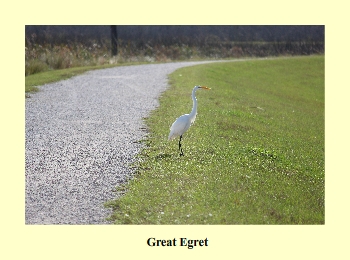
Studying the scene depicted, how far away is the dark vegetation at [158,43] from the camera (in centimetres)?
3139

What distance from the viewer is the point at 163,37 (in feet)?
149

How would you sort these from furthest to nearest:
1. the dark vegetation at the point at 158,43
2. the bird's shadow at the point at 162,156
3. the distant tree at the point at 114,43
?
the distant tree at the point at 114,43, the dark vegetation at the point at 158,43, the bird's shadow at the point at 162,156

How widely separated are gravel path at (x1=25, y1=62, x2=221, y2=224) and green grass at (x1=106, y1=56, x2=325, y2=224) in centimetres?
42

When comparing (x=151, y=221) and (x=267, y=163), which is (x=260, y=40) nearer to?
(x=267, y=163)

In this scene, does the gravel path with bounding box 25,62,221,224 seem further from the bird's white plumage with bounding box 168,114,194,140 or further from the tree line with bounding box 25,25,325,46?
the tree line with bounding box 25,25,325,46

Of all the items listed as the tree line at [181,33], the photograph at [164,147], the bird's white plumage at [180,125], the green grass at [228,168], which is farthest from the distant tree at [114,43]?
the bird's white plumage at [180,125]

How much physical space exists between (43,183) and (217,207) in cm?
323

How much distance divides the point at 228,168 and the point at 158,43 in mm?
33005

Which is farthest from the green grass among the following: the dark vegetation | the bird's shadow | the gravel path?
the dark vegetation

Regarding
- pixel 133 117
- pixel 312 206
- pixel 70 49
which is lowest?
pixel 312 206

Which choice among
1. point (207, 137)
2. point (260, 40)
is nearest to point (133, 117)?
point (207, 137)

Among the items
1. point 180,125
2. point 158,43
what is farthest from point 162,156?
point 158,43

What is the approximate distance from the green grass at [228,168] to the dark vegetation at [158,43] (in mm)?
11552

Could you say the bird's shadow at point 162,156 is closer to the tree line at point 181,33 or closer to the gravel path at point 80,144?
the gravel path at point 80,144
